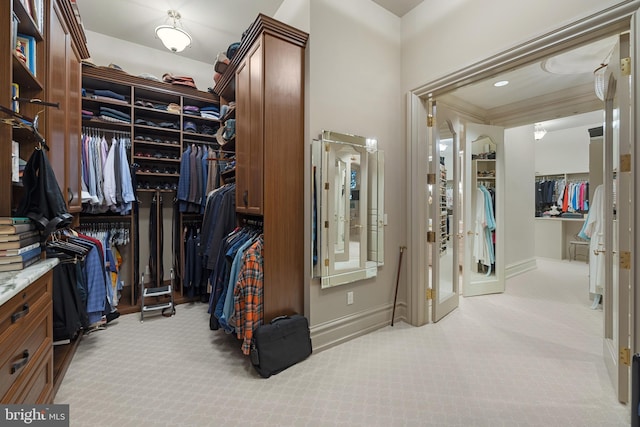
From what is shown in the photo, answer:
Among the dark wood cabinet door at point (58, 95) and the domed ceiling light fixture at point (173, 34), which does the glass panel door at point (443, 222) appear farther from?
the dark wood cabinet door at point (58, 95)

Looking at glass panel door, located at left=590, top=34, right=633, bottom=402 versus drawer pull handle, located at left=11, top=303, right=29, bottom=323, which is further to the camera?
glass panel door, located at left=590, top=34, right=633, bottom=402

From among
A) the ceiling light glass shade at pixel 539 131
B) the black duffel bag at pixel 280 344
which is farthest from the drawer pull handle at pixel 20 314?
the ceiling light glass shade at pixel 539 131

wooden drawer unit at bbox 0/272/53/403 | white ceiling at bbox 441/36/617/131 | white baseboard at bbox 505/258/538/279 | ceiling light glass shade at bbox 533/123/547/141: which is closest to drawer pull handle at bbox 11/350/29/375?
wooden drawer unit at bbox 0/272/53/403

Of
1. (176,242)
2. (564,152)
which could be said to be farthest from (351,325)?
(564,152)

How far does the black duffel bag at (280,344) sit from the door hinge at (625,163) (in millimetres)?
2212

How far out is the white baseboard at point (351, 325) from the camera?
2.21 m

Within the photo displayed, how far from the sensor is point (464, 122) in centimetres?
362

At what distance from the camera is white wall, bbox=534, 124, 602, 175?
615 cm

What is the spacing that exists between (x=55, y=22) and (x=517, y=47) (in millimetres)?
3142

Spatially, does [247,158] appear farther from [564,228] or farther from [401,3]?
[564,228]

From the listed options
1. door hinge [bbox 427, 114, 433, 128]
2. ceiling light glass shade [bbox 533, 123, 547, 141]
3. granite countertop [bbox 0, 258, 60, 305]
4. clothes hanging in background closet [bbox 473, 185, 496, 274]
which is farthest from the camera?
ceiling light glass shade [bbox 533, 123, 547, 141]

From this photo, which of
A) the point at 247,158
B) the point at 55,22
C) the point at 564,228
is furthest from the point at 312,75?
the point at 564,228

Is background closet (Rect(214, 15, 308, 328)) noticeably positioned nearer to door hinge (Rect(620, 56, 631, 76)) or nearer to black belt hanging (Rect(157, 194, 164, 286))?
black belt hanging (Rect(157, 194, 164, 286))

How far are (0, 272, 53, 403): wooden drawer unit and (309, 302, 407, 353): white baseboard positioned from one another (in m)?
1.56
